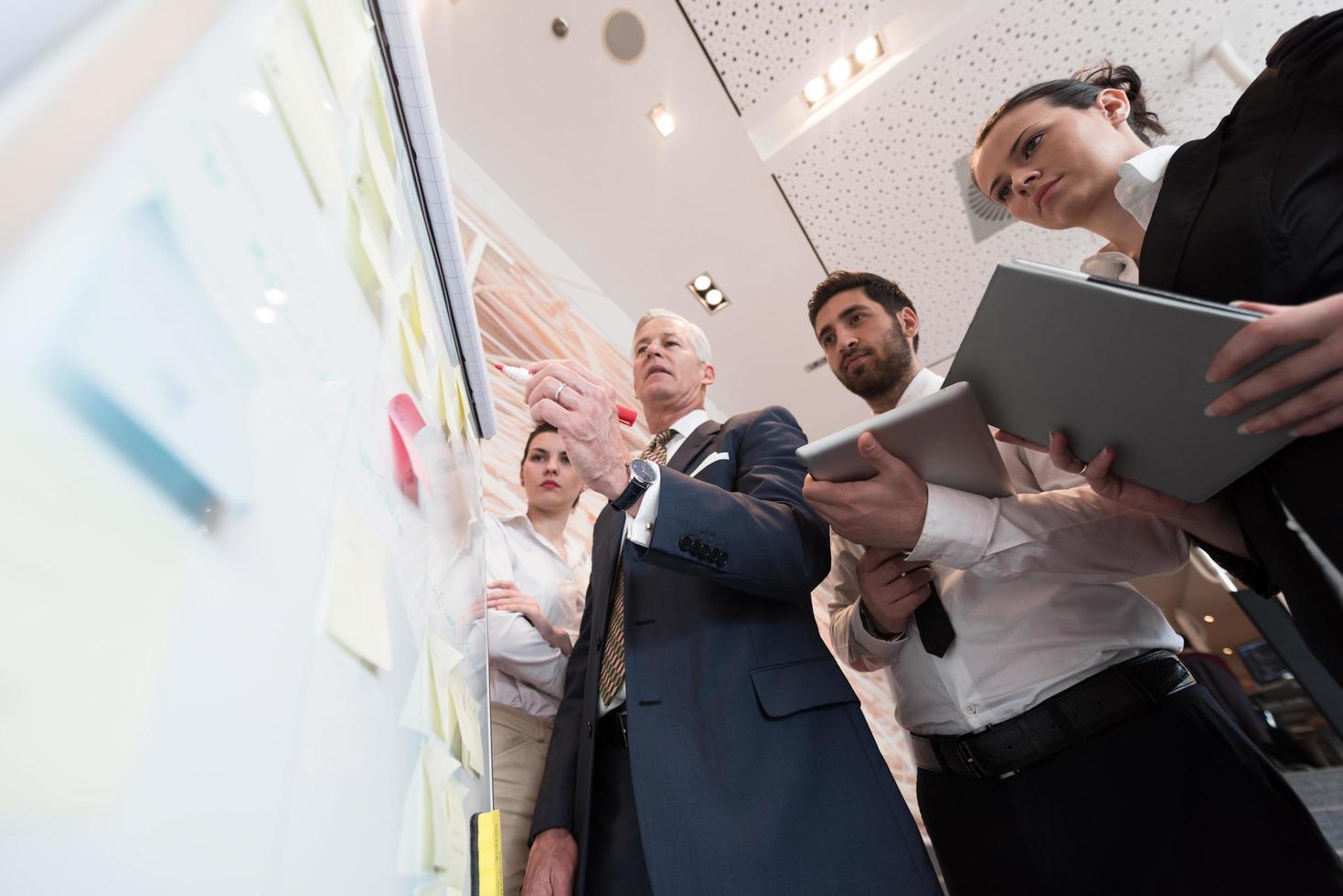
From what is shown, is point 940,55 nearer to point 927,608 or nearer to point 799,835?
point 927,608

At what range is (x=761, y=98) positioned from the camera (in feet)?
7.48

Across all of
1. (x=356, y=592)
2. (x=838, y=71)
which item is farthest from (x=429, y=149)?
(x=838, y=71)

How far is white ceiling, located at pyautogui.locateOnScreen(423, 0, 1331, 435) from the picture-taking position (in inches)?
82.0

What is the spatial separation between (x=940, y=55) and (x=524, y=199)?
64.5 inches

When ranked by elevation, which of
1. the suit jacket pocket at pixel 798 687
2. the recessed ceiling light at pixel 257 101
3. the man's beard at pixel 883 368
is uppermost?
the man's beard at pixel 883 368

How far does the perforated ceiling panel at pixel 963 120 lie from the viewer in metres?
2.06

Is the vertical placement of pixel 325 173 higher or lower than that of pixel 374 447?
higher

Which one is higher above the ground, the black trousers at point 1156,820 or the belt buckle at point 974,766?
the belt buckle at point 974,766

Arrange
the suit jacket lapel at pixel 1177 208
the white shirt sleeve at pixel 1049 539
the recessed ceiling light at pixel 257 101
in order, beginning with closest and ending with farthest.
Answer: the recessed ceiling light at pixel 257 101 < the suit jacket lapel at pixel 1177 208 < the white shirt sleeve at pixel 1049 539

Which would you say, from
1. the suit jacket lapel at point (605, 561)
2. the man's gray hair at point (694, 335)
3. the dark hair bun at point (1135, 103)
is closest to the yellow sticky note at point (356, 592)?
the suit jacket lapel at point (605, 561)

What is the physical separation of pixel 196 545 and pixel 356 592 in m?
0.13

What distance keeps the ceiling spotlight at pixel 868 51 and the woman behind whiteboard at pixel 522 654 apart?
76.7 inches

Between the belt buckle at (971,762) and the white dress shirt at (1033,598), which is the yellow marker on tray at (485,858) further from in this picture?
the belt buckle at (971,762)

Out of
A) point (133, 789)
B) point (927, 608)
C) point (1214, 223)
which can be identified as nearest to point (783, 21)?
point (1214, 223)
